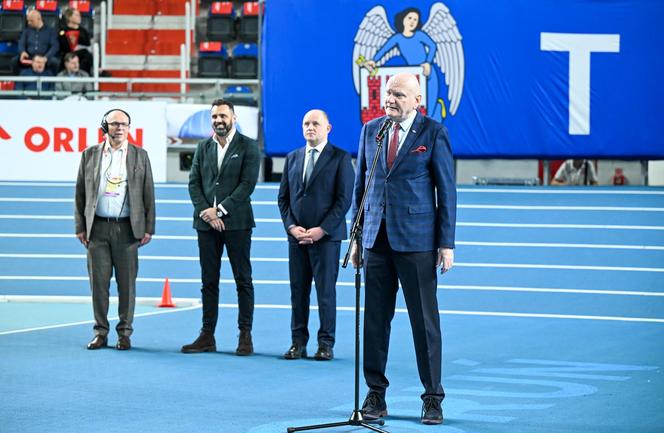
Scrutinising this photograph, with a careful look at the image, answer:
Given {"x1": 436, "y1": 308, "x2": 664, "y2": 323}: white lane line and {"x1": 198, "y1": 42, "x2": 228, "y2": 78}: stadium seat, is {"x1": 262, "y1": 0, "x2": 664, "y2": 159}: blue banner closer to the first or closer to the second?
{"x1": 436, "y1": 308, "x2": 664, "y2": 323}: white lane line

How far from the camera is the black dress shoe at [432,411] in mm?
6043

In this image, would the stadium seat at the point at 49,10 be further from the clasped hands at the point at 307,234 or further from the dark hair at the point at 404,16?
the clasped hands at the point at 307,234

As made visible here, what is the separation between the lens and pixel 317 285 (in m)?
8.52

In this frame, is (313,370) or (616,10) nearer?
(313,370)

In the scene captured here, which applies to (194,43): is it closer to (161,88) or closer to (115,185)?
(161,88)

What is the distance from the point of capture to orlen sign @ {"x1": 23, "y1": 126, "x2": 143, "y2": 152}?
14.9m

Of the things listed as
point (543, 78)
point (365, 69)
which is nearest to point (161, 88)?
point (365, 69)

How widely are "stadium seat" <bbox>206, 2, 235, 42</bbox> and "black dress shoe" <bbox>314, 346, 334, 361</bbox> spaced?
1288cm

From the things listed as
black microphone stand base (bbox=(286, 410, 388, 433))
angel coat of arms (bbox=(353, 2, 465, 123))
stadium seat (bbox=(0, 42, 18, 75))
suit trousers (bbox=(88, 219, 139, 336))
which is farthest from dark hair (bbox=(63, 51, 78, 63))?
black microphone stand base (bbox=(286, 410, 388, 433))

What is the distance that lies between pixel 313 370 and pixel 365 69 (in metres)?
7.27

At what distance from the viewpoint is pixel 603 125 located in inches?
563

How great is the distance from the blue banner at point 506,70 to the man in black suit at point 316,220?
5814 millimetres

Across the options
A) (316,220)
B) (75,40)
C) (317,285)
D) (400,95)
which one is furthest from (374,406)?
(75,40)

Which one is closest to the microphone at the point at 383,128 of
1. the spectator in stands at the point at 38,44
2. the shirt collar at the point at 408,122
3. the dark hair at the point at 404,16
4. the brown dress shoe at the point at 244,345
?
the shirt collar at the point at 408,122
